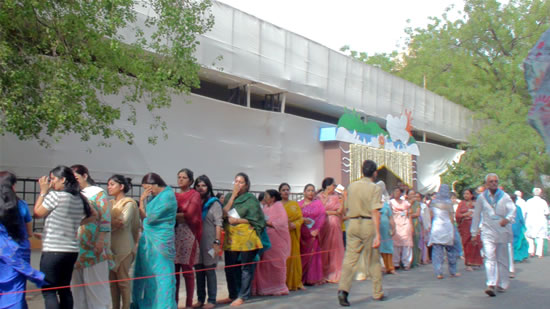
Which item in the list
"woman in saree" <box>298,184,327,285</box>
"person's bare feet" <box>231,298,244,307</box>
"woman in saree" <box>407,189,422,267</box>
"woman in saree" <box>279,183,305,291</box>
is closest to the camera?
"person's bare feet" <box>231,298,244,307</box>

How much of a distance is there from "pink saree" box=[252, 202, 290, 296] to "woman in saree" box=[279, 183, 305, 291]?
422 millimetres

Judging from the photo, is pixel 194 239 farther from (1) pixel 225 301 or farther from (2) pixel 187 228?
(1) pixel 225 301

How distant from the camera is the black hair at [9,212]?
4.98 metres

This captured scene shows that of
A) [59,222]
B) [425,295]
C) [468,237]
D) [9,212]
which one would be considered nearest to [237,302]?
[425,295]

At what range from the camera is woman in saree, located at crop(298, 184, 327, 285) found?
9.52 metres

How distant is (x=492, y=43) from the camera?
3097 cm

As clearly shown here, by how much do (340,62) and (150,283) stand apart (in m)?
14.4

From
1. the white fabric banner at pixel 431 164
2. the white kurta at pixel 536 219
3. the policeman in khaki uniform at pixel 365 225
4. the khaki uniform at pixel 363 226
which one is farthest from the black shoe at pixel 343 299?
the white fabric banner at pixel 431 164

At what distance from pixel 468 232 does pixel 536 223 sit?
393 cm

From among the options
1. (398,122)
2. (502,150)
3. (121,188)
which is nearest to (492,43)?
(502,150)

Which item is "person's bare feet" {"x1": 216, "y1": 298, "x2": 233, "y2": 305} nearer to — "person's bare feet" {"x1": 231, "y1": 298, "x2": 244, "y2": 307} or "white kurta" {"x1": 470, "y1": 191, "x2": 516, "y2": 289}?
"person's bare feet" {"x1": 231, "y1": 298, "x2": 244, "y2": 307}

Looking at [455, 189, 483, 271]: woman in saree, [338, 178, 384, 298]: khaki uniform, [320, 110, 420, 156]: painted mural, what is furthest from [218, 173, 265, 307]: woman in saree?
[320, 110, 420, 156]: painted mural

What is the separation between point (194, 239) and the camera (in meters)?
7.17

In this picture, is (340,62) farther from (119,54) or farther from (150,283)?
(150,283)
